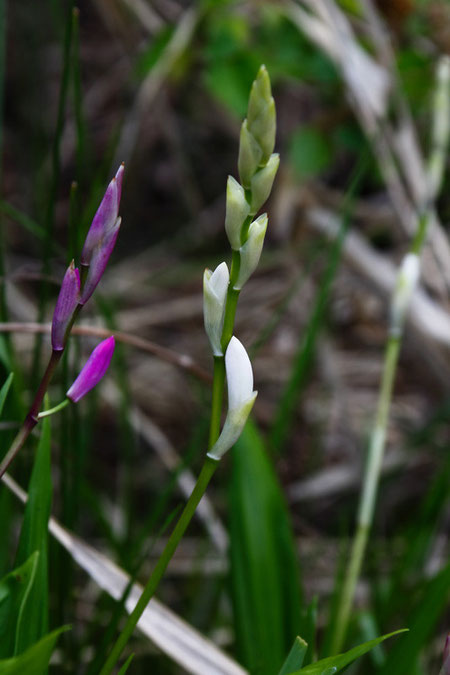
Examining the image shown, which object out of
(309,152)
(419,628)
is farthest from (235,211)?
(309,152)

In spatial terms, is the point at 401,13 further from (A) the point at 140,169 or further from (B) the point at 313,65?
(A) the point at 140,169

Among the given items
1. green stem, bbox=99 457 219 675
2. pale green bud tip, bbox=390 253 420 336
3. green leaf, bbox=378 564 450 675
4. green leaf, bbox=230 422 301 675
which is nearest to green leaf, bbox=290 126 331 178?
pale green bud tip, bbox=390 253 420 336

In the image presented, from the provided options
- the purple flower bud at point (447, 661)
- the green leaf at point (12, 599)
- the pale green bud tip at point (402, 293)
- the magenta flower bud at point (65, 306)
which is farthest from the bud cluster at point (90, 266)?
the pale green bud tip at point (402, 293)

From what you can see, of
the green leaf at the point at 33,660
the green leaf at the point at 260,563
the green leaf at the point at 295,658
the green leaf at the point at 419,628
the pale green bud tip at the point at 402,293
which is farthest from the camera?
the pale green bud tip at the point at 402,293

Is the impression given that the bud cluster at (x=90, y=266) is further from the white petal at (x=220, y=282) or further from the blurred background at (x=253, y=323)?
the blurred background at (x=253, y=323)

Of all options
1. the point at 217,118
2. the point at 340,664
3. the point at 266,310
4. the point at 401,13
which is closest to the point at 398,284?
the point at 340,664

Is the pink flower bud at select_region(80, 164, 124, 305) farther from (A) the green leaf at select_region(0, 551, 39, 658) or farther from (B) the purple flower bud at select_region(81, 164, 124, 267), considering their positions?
(A) the green leaf at select_region(0, 551, 39, 658)
